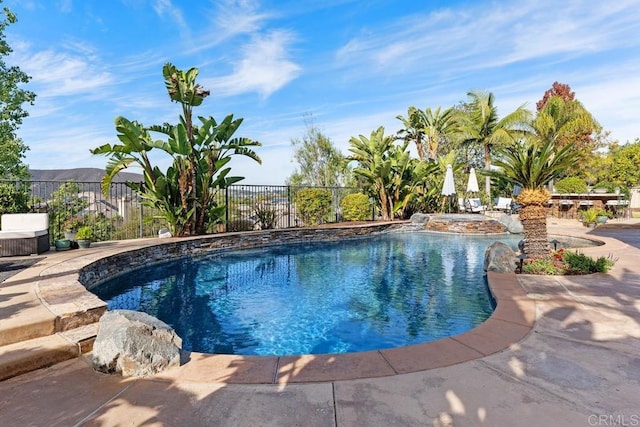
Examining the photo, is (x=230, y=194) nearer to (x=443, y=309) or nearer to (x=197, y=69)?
(x=197, y=69)

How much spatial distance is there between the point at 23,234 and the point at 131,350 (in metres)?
6.49

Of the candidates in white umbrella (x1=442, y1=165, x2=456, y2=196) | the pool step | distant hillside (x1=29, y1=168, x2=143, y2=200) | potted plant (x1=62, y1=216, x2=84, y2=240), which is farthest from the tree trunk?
distant hillside (x1=29, y1=168, x2=143, y2=200)

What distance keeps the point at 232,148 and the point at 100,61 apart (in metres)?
5.90

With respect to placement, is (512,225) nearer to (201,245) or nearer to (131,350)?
(201,245)

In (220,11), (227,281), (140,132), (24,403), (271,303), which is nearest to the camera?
(24,403)

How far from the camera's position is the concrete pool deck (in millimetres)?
2080

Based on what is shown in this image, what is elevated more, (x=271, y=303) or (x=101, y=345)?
(x=101, y=345)

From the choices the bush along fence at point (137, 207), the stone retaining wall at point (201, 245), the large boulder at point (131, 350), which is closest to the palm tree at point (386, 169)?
the bush along fence at point (137, 207)

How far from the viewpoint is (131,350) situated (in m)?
2.67

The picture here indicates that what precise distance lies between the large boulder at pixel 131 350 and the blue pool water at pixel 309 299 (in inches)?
48.9

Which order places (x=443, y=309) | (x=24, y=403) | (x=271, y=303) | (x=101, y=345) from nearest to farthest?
(x=24, y=403) → (x=101, y=345) → (x=443, y=309) → (x=271, y=303)

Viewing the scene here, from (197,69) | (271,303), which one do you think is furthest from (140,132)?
(271,303)

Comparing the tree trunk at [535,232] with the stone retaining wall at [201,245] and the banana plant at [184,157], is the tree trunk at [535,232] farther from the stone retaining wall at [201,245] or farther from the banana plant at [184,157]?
the banana plant at [184,157]

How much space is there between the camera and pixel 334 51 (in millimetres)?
15758
